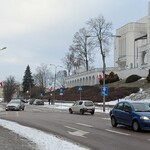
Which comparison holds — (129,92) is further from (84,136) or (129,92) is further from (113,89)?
(84,136)

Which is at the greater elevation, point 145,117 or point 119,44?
point 119,44

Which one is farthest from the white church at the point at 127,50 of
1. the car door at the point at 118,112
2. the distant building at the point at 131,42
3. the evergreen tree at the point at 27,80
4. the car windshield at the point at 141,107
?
the car windshield at the point at 141,107

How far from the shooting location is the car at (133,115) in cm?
1898

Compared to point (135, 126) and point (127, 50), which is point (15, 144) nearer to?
point (135, 126)

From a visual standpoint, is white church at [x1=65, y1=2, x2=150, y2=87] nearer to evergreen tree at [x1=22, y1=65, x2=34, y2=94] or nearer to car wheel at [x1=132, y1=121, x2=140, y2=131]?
evergreen tree at [x1=22, y1=65, x2=34, y2=94]

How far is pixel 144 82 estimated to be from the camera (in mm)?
73000

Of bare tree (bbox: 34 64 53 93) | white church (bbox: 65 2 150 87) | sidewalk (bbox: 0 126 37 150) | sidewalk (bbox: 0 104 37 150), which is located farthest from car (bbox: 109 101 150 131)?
bare tree (bbox: 34 64 53 93)

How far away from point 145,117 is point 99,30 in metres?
82.7

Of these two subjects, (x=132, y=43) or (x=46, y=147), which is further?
(x=132, y=43)

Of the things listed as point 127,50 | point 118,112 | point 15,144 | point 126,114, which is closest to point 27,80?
point 127,50

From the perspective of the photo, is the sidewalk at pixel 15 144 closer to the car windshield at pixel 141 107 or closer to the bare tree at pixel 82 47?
the car windshield at pixel 141 107

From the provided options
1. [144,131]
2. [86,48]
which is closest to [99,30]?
[86,48]

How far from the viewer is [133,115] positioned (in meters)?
19.7

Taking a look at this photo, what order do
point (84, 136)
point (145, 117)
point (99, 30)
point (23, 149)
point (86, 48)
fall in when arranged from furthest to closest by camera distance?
point (86, 48)
point (99, 30)
point (145, 117)
point (84, 136)
point (23, 149)
